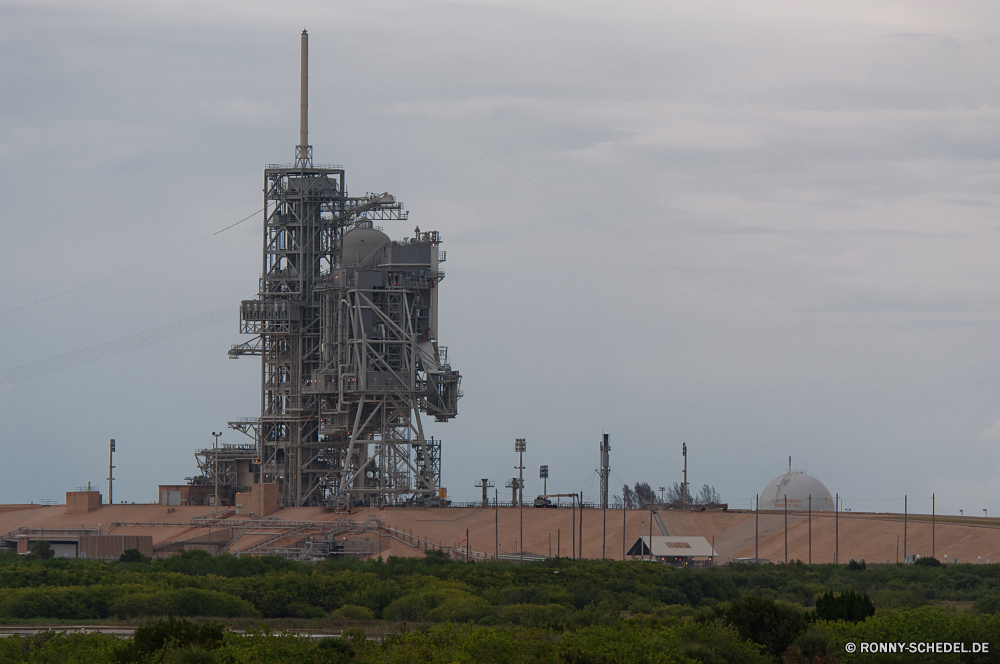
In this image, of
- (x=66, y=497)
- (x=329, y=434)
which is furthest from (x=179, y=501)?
(x=329, y=434)

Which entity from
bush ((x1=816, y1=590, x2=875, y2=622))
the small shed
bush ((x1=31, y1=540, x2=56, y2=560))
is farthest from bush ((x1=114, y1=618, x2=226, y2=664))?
bush ((x1=31, y1=540, x2=56, y2=560))

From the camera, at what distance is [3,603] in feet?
157

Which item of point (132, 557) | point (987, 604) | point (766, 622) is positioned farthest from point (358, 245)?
point (766, 622)

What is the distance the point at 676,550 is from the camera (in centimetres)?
6669

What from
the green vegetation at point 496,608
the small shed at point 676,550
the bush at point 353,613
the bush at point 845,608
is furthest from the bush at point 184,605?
the small shed at point 676,550

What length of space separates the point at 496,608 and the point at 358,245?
46.8m

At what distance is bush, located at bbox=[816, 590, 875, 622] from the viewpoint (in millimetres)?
36219

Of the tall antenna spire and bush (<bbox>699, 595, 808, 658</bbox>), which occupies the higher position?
the tall antenna spire

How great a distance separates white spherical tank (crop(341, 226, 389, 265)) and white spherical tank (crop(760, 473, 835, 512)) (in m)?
32.5

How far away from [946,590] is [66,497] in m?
61.3

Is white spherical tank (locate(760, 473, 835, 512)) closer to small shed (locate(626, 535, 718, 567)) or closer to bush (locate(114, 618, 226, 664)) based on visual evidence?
small shed (locate(626, 535, 718, 567))

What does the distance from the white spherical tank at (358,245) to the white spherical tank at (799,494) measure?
1280 inches

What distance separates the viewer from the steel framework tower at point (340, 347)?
84250mm

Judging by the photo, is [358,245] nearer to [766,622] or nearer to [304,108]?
[304,108]
